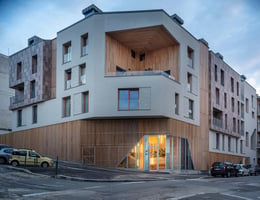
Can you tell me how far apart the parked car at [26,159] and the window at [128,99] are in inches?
314

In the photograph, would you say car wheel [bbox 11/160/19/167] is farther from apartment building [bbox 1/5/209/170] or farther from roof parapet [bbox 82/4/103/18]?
roof parapet [bbox 82/4/103/18]

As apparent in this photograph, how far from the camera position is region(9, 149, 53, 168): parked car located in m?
26.9

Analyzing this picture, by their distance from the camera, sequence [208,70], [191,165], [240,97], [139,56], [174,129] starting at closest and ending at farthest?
[174,129], [191,165], [139,56], [208,70], [240,97]

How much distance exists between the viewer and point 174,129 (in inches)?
1249

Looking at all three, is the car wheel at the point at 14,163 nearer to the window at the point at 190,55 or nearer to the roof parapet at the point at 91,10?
the roof parapet at the point at 91,10

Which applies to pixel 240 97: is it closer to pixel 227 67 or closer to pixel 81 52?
pixel 227 67

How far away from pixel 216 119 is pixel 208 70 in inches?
247

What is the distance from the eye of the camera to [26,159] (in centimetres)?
2719

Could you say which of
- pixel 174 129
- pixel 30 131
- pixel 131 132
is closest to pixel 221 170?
pixel 174 129

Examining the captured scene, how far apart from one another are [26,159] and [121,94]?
31.9 ft

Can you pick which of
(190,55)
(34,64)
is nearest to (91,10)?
(34,64)

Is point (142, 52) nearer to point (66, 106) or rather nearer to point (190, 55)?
point (190, 55)

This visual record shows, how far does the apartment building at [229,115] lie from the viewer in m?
41.8

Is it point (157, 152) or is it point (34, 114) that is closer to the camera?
point (157, 152)
